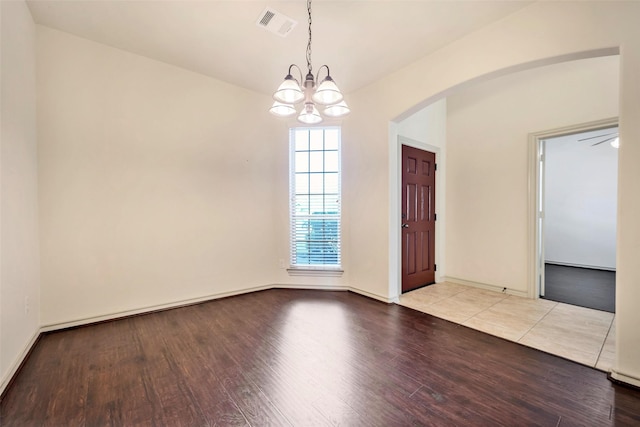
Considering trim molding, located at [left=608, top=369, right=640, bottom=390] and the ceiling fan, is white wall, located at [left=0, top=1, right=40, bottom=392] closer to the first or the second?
trim molding, located at [left=608, top=369, right=640, bottom=390]

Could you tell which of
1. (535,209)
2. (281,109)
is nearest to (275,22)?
(281,109)

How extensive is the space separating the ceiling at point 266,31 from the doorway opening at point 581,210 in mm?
3562

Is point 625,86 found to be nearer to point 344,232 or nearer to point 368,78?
point 368,78

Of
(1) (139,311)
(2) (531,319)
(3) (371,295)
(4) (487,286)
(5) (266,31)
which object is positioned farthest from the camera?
(4) (487,286)

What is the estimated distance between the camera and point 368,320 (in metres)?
2.90

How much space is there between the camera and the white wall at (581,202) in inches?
193

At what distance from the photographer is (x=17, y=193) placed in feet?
6.88

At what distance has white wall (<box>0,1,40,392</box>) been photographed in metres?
1.88

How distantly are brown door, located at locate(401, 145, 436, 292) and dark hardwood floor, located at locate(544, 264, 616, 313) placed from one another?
1630mm

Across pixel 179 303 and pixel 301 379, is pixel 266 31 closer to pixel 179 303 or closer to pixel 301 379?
pixel 301 379

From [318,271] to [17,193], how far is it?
3263 mm

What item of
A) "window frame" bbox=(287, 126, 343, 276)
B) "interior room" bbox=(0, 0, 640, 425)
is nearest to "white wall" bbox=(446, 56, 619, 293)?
"interior room" bbox=(0, 0, 640, 425)

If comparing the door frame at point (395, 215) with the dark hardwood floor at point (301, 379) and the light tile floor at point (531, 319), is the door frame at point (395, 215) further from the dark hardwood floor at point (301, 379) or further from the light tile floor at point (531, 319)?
the dark hardwood floor at point (301, 379)

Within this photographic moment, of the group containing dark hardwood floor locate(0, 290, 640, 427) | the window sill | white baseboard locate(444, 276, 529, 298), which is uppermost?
the window sill
